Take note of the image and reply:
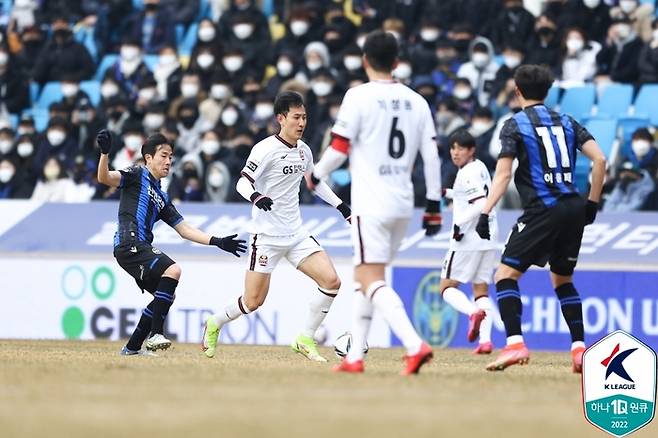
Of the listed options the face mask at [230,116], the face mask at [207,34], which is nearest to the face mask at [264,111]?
the face mask at [230,116]

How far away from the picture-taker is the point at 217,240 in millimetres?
14508

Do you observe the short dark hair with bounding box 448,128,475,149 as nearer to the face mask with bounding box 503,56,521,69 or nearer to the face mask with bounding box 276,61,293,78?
the face mask with bounding box 503,56,521,69

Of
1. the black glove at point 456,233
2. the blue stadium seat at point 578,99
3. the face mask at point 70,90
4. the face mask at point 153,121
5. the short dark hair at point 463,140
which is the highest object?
the face mask at point 70,90

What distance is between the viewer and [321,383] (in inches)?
411

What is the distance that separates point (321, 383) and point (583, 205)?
337 cm

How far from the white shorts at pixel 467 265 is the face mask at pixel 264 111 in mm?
8062

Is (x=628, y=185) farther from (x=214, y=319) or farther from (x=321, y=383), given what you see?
(x=321, y=383)

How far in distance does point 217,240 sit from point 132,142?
9995 mm

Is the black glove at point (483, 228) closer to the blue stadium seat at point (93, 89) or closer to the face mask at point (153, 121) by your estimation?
the face mask at point (153, 121)

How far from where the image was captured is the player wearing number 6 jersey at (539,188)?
12.3 m

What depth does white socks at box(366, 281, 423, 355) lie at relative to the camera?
429 inches

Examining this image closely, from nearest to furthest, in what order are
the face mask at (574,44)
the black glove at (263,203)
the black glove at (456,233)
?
the black glove at (263,203) → the black glove at (456,233) → the face mask at (574,44)

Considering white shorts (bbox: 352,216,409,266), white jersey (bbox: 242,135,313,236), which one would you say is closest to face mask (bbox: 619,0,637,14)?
white jersey (bbox: 242,135,313,236)

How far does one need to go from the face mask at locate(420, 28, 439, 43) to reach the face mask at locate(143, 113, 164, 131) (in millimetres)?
4813
